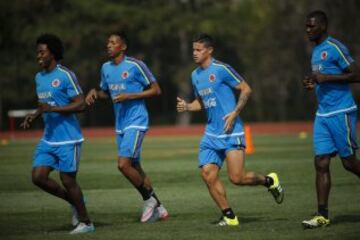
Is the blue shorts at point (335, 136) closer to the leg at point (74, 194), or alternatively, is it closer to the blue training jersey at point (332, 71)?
the blue training jersey at point (332, 71)

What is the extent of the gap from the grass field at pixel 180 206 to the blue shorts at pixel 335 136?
2.97 ft

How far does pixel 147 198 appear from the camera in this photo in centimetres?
1224

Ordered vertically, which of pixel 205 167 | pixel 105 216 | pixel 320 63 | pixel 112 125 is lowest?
pixel 112 125

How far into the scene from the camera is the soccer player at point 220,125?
11203 millimetres

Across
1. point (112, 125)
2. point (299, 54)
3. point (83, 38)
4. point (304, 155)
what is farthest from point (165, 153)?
point (83, 38)

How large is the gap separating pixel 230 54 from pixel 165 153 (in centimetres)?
3142

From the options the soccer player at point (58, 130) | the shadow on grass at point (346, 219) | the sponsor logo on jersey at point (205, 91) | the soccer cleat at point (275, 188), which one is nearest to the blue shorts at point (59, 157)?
the soccer player at point (58, 130)

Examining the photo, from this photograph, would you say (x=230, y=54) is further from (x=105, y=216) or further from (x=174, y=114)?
(x=105, y=216)

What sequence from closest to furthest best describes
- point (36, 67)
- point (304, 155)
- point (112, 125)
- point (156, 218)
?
point (156, 218) → point (304, 155) → point (112, 125) → point (36, 67)

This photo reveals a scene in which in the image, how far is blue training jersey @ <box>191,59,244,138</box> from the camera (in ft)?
37.2

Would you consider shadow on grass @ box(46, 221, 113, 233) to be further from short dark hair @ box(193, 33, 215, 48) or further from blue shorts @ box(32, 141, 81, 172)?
short dark hair @ box(193, 33, 215, 48)

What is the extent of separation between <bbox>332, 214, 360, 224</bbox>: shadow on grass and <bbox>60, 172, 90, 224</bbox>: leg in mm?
3096

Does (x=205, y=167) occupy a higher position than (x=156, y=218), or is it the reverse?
(x=205, y=167)

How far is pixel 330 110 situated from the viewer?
11.0 meters
